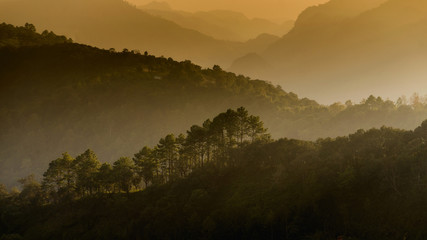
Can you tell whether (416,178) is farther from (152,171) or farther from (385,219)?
(152,171)

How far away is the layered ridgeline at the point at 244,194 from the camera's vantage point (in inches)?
2149

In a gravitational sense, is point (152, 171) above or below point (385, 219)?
above

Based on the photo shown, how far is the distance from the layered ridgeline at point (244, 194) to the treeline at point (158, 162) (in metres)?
0.26

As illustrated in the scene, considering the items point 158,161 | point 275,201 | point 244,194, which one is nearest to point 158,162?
point 158,161

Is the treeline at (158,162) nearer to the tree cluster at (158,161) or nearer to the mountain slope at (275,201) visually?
the tree cluster at (158,161)

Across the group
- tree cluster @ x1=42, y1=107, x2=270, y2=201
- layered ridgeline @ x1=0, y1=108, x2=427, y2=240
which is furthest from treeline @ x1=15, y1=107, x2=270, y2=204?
layered ridgeline @ x1=0, y1=108, x2=427, y2=240

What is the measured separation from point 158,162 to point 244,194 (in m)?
28.0

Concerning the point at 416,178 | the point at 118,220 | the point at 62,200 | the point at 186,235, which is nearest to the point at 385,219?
the point at 416,178

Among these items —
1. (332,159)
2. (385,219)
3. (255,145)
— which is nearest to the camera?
(385,219)

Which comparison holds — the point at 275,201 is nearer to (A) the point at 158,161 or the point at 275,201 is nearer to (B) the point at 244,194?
(B) the point at 244,194

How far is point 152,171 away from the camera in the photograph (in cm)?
8694

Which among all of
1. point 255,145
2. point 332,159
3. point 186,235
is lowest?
point 186,235

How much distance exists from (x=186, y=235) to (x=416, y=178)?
39984 mm

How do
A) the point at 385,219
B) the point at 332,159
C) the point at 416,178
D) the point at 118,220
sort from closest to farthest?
the point at 385,219
the point at 416,178
the point at 332,159
the point at 118,220
